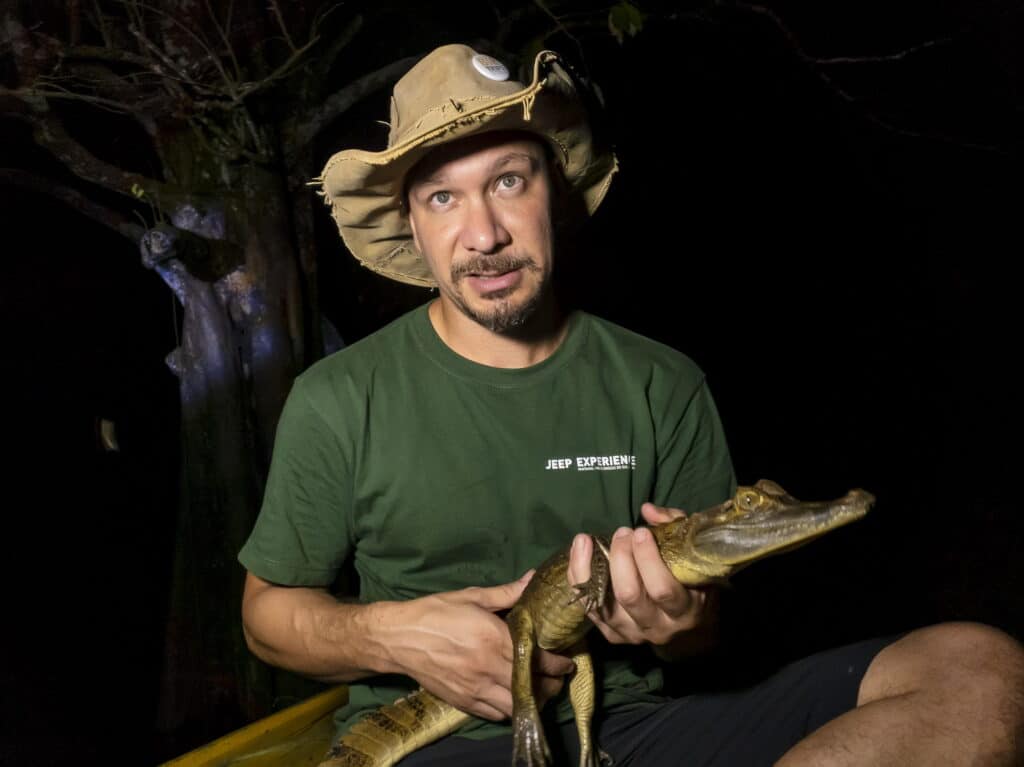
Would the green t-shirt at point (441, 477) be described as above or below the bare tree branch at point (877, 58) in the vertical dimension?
below

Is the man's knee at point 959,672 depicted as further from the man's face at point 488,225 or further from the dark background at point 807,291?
the dark background at point 807,291

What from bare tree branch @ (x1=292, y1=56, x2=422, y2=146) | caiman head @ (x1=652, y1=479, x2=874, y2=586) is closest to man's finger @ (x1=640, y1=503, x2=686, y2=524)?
caiman head @ (x1=652, y1=479, x2=874, y2=586)

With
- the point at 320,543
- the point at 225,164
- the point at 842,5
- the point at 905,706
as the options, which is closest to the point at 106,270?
the point at 225,164

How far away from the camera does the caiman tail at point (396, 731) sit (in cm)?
227

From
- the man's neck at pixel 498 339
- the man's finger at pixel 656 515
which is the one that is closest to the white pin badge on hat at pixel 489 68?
the man's neck at pixel 498 339

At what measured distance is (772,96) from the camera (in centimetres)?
704

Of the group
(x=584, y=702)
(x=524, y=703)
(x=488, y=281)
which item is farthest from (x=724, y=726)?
(x=488, y=281)

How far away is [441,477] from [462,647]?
0.49 m

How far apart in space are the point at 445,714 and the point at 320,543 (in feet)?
2.00

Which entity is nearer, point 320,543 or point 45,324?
point 320,543

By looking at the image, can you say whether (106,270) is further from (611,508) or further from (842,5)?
(842,5)

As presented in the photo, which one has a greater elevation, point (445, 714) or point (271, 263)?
point (271, 263)

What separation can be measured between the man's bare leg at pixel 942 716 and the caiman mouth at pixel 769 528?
436mm

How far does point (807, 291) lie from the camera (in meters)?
7.21
